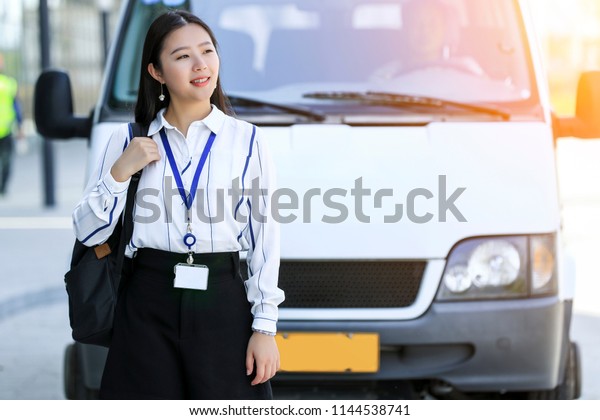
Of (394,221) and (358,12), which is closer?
(394,221)

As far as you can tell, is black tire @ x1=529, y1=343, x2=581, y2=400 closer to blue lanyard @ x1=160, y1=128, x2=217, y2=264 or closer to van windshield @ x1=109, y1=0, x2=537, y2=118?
van windshield @ x1=109, y1=0, x2=537, y2=118

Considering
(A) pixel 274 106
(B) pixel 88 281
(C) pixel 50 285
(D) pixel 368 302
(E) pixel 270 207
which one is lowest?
(C) pixel 50 285

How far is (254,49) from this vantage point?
493 cm

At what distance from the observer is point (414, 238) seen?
400 centimetres

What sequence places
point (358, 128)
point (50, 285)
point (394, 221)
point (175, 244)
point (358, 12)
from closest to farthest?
point (175, 244) < point (394, 221) < point (358, 128) < point (358, 12) < point (50, 285)

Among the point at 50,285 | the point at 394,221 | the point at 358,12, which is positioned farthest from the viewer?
the point at 50,285

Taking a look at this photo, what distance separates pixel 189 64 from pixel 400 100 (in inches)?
74.1

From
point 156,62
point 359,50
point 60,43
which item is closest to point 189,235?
point 156,62

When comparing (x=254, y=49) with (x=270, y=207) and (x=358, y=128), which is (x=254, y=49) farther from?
(x=270, y=207)

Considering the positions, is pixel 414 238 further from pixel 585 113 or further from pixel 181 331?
pixel 181 331

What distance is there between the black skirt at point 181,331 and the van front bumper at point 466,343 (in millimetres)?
1206

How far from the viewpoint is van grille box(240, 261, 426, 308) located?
4.03 m
